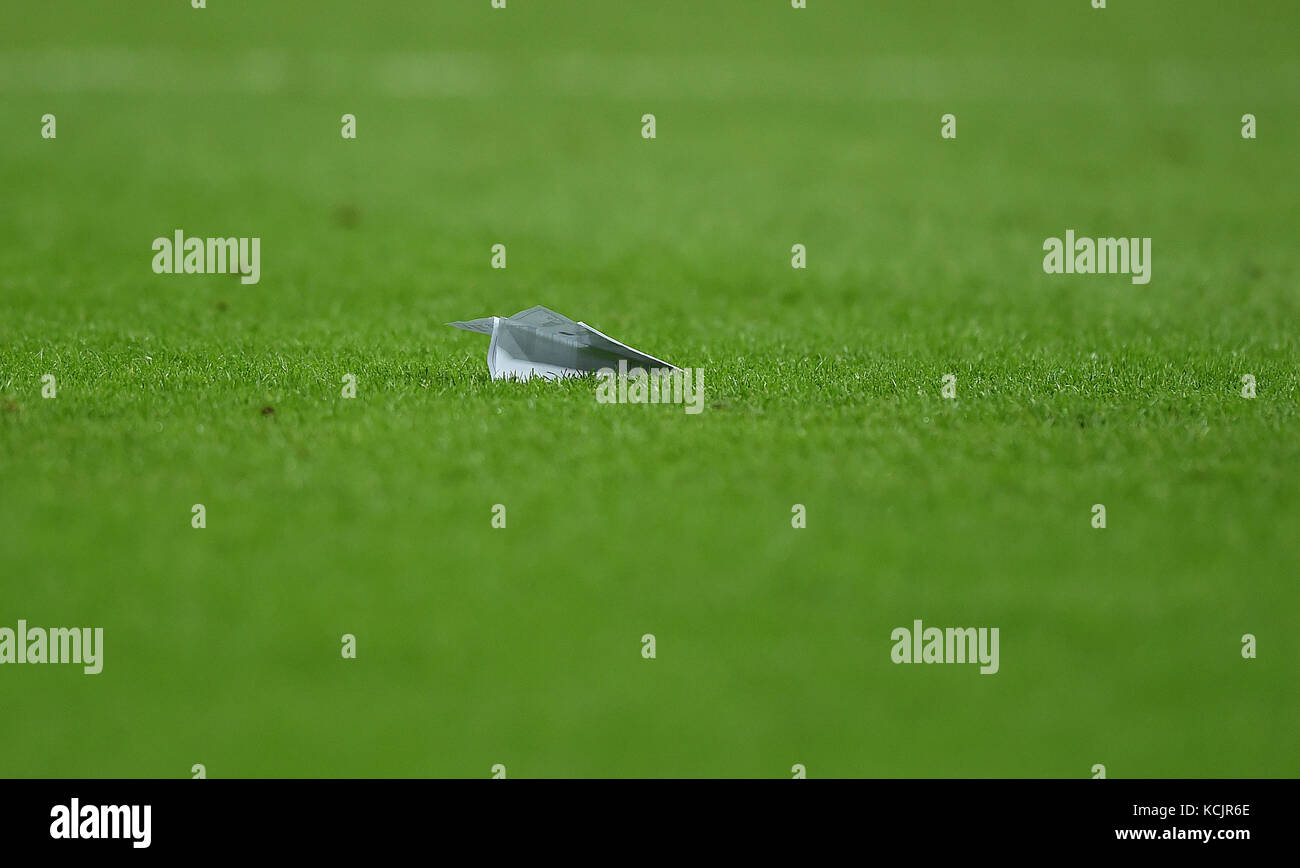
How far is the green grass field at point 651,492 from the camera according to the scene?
20.1 feet

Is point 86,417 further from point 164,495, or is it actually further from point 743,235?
point 743,235

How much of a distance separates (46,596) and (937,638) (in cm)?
488

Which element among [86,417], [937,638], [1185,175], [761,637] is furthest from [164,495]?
[1185,175]

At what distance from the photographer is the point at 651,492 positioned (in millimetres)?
8508

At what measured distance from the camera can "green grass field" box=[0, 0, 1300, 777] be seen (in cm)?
613

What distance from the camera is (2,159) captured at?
1050 inches
